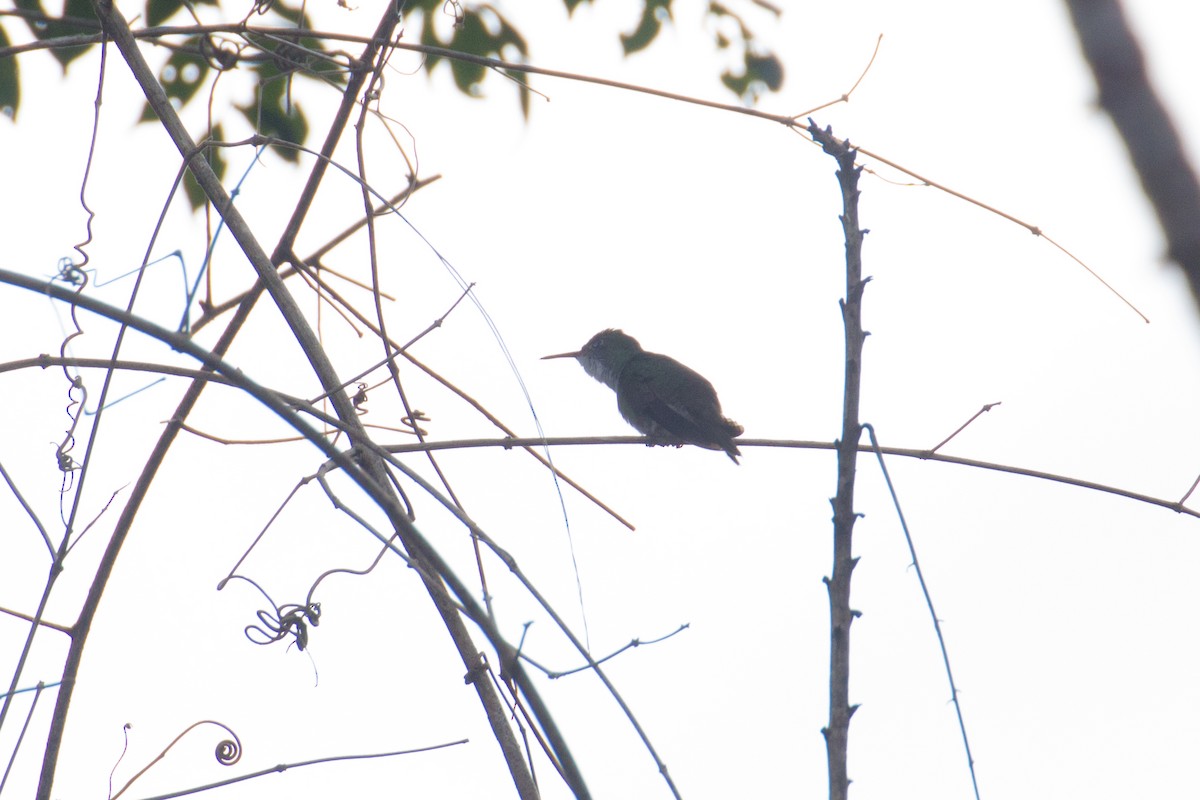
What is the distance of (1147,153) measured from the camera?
0.69 metres

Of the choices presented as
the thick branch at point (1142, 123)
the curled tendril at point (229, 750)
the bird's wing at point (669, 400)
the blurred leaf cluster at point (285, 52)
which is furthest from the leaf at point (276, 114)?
the bird's wing at point (669, 400)

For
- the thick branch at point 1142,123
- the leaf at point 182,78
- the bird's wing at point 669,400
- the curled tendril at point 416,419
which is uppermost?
the bird's wing at point 669,400

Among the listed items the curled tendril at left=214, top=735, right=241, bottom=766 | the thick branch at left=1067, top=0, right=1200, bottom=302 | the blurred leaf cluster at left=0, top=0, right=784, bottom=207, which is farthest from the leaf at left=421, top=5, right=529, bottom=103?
the thick branch at left=1067, top=0, right=1200, bottom=302

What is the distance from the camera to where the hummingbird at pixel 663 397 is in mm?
6926

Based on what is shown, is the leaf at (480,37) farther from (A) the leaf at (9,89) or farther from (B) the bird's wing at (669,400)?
(B) the bird's wing at (669,400)

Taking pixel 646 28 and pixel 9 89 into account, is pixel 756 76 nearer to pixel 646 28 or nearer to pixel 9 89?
pixel 646 28

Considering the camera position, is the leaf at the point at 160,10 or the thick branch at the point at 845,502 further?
the leaf at the point at 160,10

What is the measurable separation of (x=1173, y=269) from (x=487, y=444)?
193cm

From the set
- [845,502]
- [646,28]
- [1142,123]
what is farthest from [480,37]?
[1142,123]

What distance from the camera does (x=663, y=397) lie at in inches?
288

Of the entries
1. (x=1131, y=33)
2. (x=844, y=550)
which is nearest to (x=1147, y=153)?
(x=1131, y=33)

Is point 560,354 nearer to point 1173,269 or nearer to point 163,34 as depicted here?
point 163,34

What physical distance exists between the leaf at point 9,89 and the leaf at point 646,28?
193 cm

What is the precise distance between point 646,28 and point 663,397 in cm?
343
